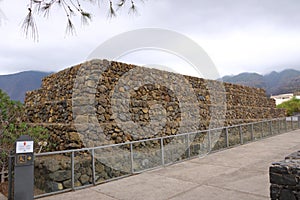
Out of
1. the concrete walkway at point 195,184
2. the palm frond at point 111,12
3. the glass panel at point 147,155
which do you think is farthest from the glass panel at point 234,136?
the palm frond at point 111,12

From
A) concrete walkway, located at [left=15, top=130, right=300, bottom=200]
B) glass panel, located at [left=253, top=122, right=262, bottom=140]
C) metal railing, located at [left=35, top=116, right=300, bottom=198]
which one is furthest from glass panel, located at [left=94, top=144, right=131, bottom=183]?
glass panel, located at [left=253, top=122, right=262, bottom=140]

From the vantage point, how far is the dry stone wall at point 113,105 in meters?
6.02

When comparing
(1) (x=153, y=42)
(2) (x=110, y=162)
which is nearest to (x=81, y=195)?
(2) (x=110, y=162)

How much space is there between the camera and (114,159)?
17.5 ft

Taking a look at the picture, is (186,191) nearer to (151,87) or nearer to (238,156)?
(238,156)

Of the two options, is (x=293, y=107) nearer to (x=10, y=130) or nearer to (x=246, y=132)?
(x=246, y=132)

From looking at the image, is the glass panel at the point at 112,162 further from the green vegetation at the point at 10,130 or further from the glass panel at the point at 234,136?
the glass panel at the point at 234,136

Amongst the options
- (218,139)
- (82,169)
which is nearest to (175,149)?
(218,139)

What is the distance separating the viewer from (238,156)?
6484 millimetres

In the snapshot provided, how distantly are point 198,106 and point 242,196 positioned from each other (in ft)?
22.5

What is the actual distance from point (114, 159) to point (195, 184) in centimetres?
202

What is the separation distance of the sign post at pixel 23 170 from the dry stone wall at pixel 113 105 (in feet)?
7.28

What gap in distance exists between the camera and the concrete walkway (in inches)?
144

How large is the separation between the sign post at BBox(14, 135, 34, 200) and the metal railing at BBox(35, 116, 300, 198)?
0.57m
